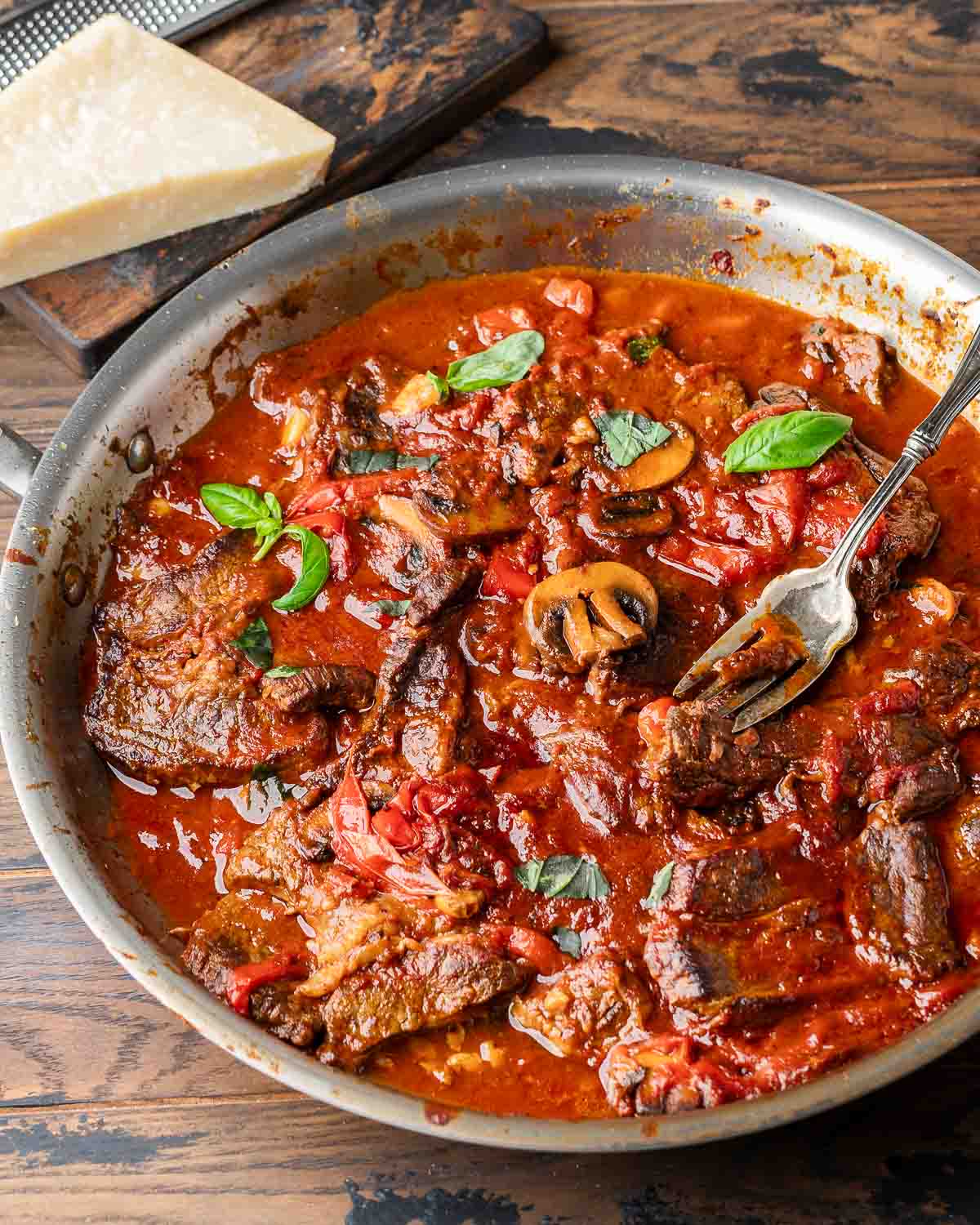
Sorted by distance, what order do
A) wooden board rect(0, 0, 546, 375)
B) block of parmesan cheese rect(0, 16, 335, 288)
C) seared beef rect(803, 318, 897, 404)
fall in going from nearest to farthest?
1. seared beef rect(803, 318, 897, 404)
2. block of parmesan cheese rect(0, 16, 335, 288)
3. wooden board rect(0, 0, 546, 375)

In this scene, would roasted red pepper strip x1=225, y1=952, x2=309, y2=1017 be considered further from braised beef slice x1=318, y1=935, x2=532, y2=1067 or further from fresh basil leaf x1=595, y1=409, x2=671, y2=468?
fresh basil leaf x1=595, y1=409, x2=671, y2=468

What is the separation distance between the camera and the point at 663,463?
4.70 meters

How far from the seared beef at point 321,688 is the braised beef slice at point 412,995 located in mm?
888

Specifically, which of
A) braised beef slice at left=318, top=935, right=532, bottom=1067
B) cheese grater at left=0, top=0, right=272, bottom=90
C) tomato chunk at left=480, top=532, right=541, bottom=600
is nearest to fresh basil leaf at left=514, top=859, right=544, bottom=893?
braised beef slice at left=318, top=935, right=532, bottom=1067

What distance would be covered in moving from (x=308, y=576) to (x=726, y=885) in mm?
1747

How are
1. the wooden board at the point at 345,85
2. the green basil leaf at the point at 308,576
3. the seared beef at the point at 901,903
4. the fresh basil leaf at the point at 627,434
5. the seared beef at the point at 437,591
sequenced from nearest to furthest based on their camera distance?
1. the seared beef at the point at 901,903
2. the seared beef at the point at 437,591
3. the green basil leaf at the point at 308,576
4. the fresh basil leaf at the point at 627,434
5. the wooden board at the point at 345,85

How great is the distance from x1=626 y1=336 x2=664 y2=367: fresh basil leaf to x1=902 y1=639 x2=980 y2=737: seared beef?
5.31 ft

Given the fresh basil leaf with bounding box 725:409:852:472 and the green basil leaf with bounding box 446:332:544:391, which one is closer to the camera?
the fresh basil leaf with bounding box 725:409:852:472

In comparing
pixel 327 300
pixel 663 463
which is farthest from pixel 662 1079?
pixel 327 300

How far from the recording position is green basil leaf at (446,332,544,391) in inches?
193

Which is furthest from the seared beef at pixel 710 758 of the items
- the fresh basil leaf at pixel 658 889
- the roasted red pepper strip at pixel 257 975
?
the roasted red pepper strip at pixel 257 975

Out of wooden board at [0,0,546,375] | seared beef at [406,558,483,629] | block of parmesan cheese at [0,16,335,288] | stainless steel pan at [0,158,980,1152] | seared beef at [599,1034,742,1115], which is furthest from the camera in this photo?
wooden board at [0,0,546,375]

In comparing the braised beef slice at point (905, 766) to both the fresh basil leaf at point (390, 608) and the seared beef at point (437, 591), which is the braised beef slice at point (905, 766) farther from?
the fresh basil leaf at point (390, 608)

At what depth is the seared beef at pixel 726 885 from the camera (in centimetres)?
380
